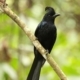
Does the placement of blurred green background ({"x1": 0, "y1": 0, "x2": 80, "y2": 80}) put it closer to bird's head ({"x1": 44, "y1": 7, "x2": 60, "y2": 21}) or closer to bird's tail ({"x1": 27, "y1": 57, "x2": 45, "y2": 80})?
bird's tail ({"x1": 27, "y1": 57, "x2": 45, "y2": 80})

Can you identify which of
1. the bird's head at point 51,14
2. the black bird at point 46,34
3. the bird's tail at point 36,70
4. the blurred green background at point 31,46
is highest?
the blurred green background at point 31,46

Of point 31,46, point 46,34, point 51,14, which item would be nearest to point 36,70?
point 46,34

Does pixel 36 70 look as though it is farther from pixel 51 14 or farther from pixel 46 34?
pixel 51 14

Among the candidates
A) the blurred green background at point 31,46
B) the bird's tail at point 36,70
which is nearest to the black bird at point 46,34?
the bird's tail at point 36,70

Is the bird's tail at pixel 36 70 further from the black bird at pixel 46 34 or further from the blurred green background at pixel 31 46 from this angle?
the blurred green background at pixel 31 46

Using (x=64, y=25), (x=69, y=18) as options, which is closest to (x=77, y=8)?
(x=69, y=18)

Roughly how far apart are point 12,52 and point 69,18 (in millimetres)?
712

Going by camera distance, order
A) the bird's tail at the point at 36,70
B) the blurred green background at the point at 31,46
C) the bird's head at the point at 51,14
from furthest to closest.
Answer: the blurred green background at the point at 31,46 → the bird's head at the point at 51,14 → the bird's tail at the point at 36,70

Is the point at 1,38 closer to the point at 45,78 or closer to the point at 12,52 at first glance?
the point at 12,52

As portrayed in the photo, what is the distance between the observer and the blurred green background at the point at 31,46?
13.6 feet

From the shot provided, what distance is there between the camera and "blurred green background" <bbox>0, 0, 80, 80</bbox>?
4145mm

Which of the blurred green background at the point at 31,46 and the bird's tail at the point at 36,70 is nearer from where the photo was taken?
the bird's tail at the point at 36,70

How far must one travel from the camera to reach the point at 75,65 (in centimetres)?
433

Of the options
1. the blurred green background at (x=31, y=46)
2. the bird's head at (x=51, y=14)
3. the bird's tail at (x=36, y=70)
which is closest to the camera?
the bird's tail at (x=36, y=70)
